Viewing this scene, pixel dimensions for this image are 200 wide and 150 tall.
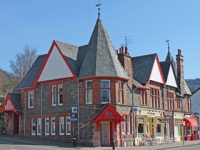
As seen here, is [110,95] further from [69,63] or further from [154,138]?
[154,138]

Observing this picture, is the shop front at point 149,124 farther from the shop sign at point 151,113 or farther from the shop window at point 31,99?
the shop window at point 31,99

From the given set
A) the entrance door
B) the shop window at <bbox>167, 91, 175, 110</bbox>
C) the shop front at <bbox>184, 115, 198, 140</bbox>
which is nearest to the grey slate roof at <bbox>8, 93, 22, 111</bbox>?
the entrance door

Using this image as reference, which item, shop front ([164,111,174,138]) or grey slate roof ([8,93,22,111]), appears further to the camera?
shop front ([164,111,174,138])

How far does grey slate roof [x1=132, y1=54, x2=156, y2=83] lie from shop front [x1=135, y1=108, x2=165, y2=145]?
3.96 m

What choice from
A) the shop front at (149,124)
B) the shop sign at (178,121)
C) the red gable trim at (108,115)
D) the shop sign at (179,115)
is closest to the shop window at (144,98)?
the shop front at (149,124)

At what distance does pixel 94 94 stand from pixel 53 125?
6974mm

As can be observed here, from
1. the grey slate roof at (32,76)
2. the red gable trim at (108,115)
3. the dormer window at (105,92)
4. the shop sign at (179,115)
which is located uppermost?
the grey slate roof at (32,76)

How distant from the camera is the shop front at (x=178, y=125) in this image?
179 ft

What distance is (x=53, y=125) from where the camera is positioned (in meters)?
43.7

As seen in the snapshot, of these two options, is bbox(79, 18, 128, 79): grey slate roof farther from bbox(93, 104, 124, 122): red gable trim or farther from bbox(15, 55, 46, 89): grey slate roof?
bbox(15, 55, 46, 89): grey slate roof

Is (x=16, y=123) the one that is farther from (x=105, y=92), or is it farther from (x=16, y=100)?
(x=105, y=92)

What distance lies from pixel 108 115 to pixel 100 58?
5966 mm

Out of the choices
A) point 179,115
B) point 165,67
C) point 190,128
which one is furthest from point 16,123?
point 190,128

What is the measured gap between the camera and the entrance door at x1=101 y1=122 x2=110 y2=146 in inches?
1576
